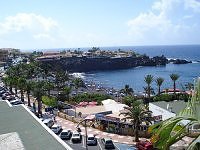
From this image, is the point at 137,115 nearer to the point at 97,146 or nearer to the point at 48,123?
the point at 97,146

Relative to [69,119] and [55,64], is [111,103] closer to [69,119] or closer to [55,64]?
[69,119]

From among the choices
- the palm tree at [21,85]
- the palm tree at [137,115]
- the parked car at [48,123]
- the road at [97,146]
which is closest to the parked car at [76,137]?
the road at [97,146]

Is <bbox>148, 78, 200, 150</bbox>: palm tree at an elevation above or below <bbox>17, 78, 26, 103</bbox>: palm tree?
above

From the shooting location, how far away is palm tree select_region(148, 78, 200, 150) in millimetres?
4699

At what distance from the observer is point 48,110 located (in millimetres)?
60625

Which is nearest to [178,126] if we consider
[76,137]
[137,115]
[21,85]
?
[76,137]

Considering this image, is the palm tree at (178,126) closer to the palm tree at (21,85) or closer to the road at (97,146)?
the road at (97,146)

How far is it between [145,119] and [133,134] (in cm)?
229

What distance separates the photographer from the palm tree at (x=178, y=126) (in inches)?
185

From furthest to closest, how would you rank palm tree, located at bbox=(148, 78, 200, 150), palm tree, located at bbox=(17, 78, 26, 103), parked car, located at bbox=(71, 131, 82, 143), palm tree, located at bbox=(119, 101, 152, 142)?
palm tree, located at bbox=(17, 78, 26, 103) < palm tree, located at bbox=(119, 101, 152, 142) < parked car, located at bbox=(71, 131, 82, 143) < palm tree, located at bbox=(148, 78, 200, 150)

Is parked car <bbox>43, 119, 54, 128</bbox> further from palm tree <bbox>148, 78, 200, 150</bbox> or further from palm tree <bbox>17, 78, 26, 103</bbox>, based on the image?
palm tree <bbox>148, 78, 200, 150</bbox>

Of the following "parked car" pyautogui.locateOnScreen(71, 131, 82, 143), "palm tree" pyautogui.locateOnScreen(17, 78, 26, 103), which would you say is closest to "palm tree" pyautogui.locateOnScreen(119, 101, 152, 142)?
"parked car" pyautogui.locateOnScreen(71, 131, 82, 143)

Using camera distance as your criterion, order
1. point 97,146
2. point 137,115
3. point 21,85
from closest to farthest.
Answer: point 97,146 → point 137,115 → point 21,85

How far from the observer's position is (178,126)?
4.96 metres
